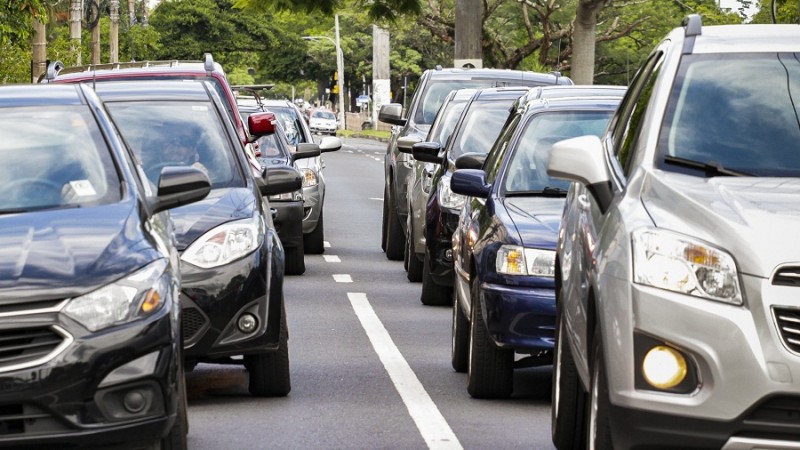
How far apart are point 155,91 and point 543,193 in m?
2.50

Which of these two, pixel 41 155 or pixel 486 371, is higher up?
pixel 41 155

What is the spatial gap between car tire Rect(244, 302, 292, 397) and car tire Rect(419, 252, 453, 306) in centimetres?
506

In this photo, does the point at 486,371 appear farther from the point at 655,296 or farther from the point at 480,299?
the point at 655,296

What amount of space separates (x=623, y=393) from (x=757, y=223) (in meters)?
0.69

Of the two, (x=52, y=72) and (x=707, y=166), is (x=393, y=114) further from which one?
(x=707, y=166)

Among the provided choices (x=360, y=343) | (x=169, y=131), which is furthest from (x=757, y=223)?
(x=360, y=343)

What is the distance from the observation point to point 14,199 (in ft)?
24.1

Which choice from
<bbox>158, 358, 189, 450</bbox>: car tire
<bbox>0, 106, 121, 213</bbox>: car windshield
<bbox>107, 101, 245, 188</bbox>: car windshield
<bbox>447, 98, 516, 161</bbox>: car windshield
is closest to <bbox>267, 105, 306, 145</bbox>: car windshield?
<bbox>447, 98, 516, 161</bbox>: car windshield

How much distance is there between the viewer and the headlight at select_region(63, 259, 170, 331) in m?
6.41

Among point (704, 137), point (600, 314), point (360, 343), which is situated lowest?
point (360, 343)

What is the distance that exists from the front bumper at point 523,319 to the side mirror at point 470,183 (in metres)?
1.24

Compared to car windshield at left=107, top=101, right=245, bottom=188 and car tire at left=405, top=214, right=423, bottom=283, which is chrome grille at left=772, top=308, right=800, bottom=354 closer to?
car windshield at left=107, top=101, right=245, bottom=188

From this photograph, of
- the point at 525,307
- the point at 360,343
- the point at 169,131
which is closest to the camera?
the point at 525,307

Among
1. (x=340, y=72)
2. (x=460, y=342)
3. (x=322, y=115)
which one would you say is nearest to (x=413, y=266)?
(x=460, y=342)
